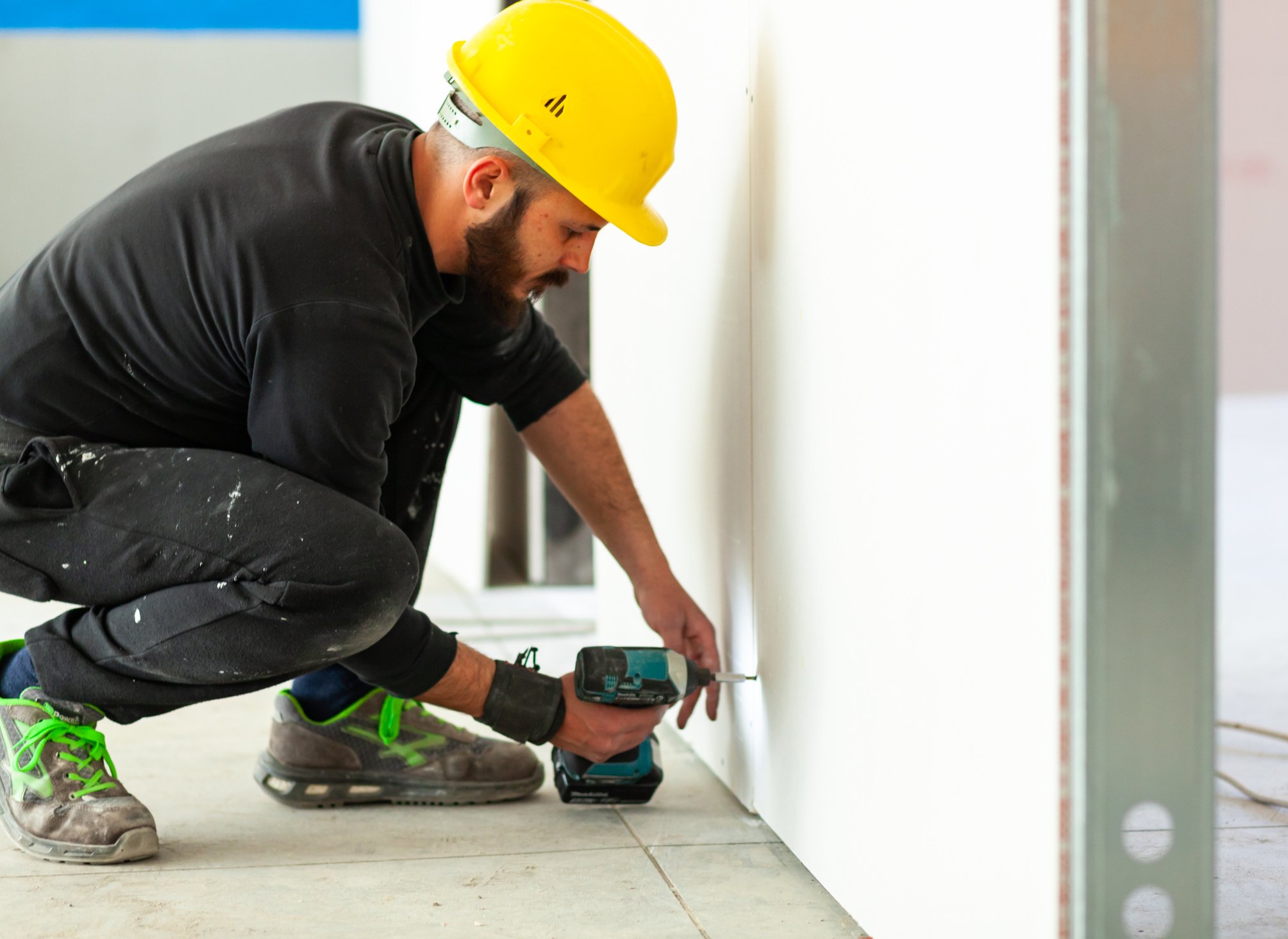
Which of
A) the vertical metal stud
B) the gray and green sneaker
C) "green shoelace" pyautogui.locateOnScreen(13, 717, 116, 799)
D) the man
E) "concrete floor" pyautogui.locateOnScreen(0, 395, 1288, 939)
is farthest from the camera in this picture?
the gray and green sneaker

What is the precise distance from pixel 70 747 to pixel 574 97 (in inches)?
38.1

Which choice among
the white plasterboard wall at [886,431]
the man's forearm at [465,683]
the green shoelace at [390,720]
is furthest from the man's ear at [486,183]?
the green shoelace at [390,720]

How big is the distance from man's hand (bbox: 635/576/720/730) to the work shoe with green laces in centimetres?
67

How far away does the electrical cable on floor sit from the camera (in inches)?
63.6

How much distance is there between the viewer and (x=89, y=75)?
7.01 m

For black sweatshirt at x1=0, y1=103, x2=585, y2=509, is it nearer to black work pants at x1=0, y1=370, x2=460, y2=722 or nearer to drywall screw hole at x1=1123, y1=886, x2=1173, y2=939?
black work pants at x1=0, y1=370, x2=460, y2=722

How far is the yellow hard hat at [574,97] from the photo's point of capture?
1413mm

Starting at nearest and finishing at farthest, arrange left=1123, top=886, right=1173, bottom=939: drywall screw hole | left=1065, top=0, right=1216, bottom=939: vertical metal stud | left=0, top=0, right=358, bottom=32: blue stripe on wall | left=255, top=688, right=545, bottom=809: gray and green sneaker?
left=1065, top=0, right=1216, bottom=939: vertical metal stud, left=1123, top=886, right=1173, bottom=939: drywall screw hole, left=255, top=688, right=545, bottom=809: gray and green sneaker, left=0, top=0, right=358, bottom=32: blue stripe on wall

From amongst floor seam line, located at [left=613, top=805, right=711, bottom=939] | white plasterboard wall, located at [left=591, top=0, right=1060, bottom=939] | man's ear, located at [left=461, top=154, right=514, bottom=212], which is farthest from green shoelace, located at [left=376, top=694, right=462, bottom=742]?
man's ear, located at [left=461, top=154, right=514, bottom=212]

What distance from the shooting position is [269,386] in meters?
1.36

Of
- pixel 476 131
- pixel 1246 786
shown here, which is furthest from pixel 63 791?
pixel 1246 786

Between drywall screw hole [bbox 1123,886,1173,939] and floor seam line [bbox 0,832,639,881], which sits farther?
floor seam line [bbox 0,832,639,881]

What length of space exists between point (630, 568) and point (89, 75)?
647 cm

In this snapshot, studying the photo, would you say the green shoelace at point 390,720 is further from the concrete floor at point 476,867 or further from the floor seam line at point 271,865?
the floor seam line at point 271,865
